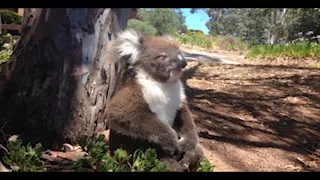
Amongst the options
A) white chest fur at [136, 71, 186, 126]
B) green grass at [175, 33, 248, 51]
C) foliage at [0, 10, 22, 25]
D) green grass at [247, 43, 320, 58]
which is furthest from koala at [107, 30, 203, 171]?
green grass at [247, 43, 320, 58]

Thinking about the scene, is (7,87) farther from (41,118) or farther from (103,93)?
(103,93)

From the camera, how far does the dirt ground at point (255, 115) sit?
2.77 meters

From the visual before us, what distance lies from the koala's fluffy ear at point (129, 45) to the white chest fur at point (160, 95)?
12 centimetres

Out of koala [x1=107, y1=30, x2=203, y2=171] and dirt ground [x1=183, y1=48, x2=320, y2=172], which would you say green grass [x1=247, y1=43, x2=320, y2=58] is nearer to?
dirt ground [x1=183, y1=48, x2=320, y2=172]

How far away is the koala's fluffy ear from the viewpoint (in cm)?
243

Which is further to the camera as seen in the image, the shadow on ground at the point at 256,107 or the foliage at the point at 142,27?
the shadow on ground at the point at 256,107

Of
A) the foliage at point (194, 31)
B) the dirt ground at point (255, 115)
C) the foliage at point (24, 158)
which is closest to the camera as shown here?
the foliage at point (24, 158)

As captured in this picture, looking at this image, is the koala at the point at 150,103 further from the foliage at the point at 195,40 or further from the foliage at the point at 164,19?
the foliage at the point at 195,40

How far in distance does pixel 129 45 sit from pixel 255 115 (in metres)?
1.69

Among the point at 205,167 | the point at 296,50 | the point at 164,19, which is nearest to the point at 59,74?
the point at 164,19

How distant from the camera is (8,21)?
112 inches

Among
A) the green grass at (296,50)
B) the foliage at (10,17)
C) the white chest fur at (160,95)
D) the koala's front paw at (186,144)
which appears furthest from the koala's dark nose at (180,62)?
the green grass at (296,50)

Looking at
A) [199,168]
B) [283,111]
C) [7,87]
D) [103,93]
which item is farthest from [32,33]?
[283,111]

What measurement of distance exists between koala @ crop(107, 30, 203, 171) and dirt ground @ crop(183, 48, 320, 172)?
13.2 inches
